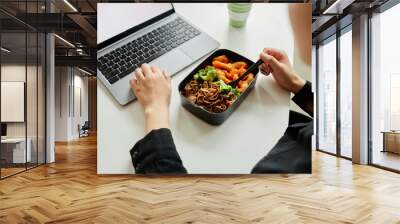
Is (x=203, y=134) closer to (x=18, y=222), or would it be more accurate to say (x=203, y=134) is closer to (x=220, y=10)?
(x=220, y=10)

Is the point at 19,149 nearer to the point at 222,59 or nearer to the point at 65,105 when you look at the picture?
the point at 222,59

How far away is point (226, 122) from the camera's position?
19.4ft

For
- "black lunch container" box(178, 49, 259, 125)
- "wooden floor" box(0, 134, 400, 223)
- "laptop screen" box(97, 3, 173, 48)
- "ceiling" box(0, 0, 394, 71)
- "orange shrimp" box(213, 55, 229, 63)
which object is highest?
"ceiling" box(0, 0, 394, 71)

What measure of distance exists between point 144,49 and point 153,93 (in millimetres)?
720

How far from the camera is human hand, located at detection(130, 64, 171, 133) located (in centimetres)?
577

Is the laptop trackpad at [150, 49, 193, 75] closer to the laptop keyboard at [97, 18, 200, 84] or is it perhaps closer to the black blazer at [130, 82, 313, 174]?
the laptop keyboard at [97, 18, 200, 84]

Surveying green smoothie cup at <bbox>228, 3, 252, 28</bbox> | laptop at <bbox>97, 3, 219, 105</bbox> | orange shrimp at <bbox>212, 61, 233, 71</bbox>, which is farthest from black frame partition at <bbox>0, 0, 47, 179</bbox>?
green smoothie cup at <bbox>228, 3, 252, 28</bbox>

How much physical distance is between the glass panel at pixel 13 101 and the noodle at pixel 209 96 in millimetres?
2892

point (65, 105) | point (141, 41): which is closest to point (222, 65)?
point (141, 41)

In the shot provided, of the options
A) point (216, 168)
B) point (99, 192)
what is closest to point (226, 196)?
point (216, 168)

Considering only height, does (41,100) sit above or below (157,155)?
above

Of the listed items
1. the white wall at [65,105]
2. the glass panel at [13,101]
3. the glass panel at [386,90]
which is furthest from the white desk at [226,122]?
the white wall at [65,105]

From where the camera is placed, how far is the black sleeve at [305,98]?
5973mm

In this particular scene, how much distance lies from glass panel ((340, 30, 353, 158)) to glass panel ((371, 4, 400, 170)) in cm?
77
